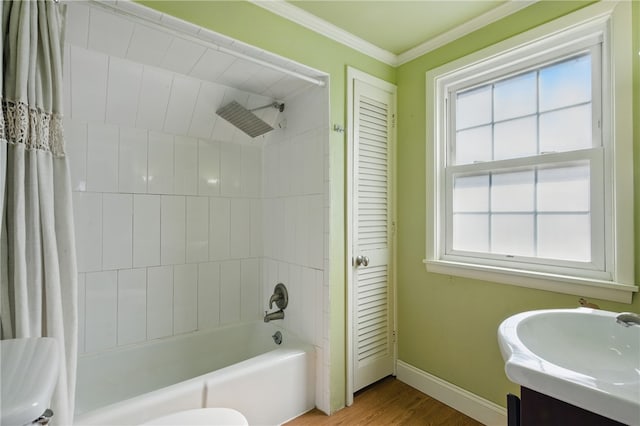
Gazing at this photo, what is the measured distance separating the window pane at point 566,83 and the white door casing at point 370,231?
914 mm

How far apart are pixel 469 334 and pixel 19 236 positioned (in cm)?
218

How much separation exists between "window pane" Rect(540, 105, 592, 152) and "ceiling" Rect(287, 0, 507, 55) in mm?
691

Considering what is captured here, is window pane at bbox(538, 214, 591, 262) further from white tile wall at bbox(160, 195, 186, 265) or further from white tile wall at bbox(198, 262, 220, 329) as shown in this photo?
white tile wall at bbox(160, 195, 186, 265)

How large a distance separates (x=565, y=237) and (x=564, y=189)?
0.25 meters

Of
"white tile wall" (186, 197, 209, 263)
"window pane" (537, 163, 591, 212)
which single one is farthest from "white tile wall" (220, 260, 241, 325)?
"window pane" (537, 163, 591, 212)

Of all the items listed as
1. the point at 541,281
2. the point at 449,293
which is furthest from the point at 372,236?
the point at 541,281

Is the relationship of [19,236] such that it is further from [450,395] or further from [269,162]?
[450,395]

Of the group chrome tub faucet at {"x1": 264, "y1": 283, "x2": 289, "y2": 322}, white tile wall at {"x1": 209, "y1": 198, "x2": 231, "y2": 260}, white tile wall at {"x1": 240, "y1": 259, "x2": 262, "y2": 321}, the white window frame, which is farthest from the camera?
white tile wall at {"x1": 240, "y1": 259, "x2": 262, "y2": 321}

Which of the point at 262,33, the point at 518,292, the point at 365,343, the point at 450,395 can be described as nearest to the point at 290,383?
the point at 365,343

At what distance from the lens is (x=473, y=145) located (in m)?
1.94

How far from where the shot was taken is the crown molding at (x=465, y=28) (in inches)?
64.8

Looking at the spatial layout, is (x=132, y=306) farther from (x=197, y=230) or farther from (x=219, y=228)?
(x=219, y=228)

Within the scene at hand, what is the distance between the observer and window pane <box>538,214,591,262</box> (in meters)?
1.50

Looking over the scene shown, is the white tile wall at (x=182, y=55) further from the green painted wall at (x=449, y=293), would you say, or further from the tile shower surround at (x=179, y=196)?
the green painted wall at (x=449, y=293)
